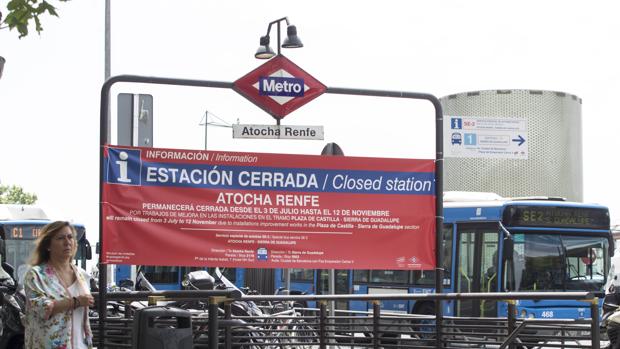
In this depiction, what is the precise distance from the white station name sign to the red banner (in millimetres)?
199

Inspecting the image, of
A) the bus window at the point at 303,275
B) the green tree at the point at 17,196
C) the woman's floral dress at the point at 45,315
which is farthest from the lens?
the green tree at the point at 17,196

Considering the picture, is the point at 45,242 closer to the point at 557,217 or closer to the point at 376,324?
the point at 376,324

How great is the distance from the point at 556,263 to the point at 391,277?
3332mm

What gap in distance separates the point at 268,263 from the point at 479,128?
59.6 ft

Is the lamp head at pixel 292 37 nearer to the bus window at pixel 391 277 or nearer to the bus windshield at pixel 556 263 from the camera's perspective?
the bus windshield at pixel 556 263

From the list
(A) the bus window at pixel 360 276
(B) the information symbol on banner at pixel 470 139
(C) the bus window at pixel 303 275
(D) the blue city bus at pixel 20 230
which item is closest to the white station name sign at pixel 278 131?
(A) the bus window at pixel 360 276

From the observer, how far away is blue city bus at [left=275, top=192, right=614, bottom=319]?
19.8 m

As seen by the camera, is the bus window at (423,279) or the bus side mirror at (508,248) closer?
the bus side mirror at (508,248)

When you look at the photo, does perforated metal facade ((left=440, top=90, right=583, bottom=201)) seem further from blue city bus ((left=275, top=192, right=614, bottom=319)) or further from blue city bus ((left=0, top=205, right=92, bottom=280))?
blue city bus ((left=0, top=205, right=92, bottom=280))

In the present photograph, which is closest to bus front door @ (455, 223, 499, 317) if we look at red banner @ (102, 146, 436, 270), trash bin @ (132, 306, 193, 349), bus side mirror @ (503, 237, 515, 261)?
bus side mirror @ (503, 237, 515, 261)

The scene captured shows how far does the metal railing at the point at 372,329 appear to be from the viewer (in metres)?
9.61

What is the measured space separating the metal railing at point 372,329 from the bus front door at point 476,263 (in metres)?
7.88

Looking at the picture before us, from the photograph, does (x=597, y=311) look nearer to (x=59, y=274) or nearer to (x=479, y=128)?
(x=59, y=274)

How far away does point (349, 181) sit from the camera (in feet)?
37.3
